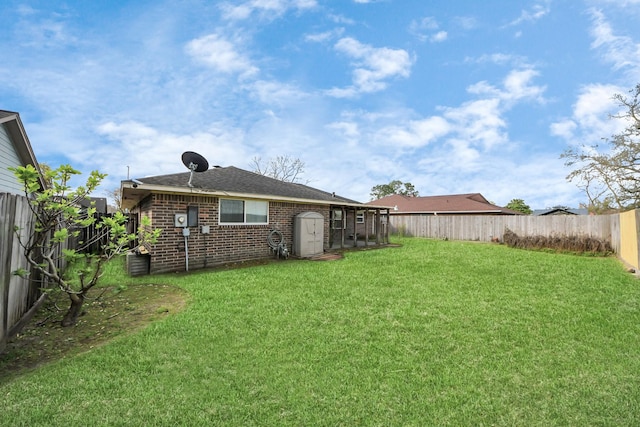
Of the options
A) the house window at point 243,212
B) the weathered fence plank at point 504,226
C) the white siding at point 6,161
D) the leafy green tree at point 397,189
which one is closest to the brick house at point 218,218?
the house window at point 243,212

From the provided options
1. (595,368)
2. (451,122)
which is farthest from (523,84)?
(595,368)

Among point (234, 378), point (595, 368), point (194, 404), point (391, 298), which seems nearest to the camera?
point (194, 404)

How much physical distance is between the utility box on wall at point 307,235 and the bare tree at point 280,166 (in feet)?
83.9

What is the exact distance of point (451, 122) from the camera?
15.6 m

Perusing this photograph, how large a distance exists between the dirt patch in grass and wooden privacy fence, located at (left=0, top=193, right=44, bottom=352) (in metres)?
0.19

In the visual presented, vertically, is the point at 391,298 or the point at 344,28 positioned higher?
the point at 344,28

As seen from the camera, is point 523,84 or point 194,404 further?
point 523,84

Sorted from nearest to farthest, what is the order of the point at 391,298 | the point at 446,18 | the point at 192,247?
the point at 391,298
the point at 192,247
the point at 446,18

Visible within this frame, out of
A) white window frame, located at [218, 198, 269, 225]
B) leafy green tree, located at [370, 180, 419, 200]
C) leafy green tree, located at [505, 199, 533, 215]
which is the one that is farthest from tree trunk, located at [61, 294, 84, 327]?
leafy green tree, located at [370, 180, 419, 200]

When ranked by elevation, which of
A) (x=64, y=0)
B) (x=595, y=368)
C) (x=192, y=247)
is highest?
(x=64, y=0)

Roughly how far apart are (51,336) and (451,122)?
56.8 ft

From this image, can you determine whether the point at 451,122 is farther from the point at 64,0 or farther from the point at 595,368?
the point at 64,0

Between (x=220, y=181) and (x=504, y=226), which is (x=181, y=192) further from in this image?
(x=504, y=226)

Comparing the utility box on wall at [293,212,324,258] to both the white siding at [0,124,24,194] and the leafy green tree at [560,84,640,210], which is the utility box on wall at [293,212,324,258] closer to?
the white siding at [0,124,24,194]
